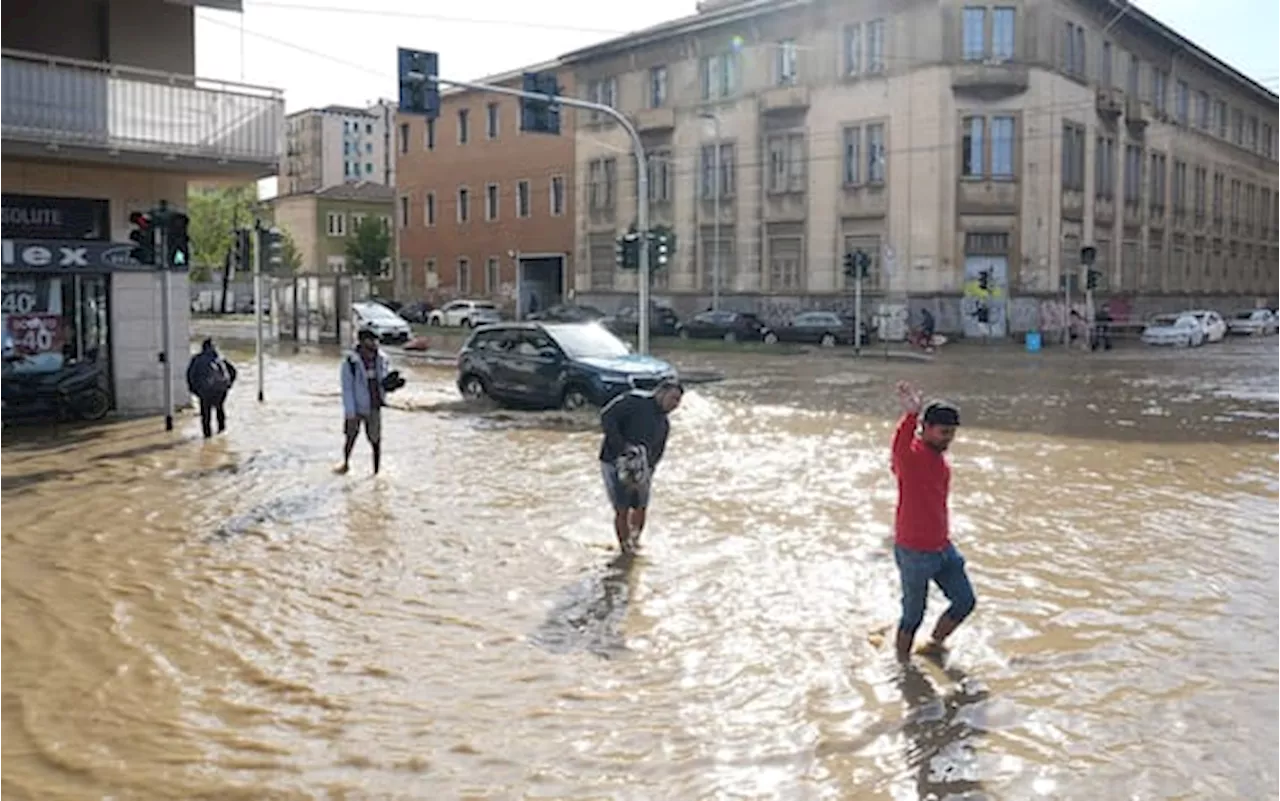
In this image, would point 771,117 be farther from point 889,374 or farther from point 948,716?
point 948,716

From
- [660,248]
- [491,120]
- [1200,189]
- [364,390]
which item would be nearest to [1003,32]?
[1200,189]

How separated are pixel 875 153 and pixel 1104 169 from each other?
10145 mm

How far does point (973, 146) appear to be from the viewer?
45.4 metres

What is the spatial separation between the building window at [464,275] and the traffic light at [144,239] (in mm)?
49461

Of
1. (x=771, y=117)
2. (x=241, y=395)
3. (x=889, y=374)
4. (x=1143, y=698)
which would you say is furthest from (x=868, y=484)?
(x=771, y=117)

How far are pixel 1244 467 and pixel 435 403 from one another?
1382cm

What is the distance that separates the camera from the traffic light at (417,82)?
74.2ft

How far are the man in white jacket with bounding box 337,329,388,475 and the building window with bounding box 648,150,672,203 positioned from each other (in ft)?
137

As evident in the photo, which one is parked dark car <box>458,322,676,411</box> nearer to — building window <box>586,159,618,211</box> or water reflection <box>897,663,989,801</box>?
water reflection <box>897,663,989,801</box>

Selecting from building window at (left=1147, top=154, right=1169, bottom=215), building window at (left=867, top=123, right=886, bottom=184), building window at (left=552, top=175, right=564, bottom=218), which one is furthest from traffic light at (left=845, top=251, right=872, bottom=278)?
building window at (left=552, top=175, right=564, bottom=218)

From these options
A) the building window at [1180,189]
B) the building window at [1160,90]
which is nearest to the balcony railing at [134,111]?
the building window at [1160,90]

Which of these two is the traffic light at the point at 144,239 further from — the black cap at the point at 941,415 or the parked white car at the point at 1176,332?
the parked white car at the point at 1176,332

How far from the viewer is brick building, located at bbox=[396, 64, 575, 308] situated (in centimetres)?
6153

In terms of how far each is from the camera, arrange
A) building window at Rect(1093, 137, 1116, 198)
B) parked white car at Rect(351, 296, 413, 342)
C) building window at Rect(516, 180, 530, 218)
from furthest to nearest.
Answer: building window at Rect(516, 180, 530, 218)
building window at Rect(1093, 137, 1116, 198)
parked white car at Rect(351, 296, 413, 342)
